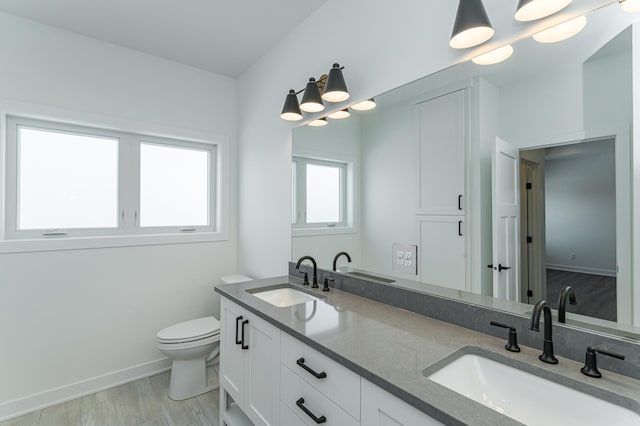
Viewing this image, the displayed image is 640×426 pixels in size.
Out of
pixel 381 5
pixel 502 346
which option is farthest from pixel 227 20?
pixel 502 346

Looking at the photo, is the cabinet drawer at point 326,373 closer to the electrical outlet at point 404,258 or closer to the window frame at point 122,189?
the electrical outlet at point 404,258

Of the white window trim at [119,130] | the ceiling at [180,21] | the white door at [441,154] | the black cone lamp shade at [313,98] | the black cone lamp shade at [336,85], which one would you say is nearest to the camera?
the white door at [441,154]

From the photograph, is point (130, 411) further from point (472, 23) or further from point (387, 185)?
point (472, 23)

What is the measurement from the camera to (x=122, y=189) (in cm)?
259

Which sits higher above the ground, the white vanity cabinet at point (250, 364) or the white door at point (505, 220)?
the white door at point (505, 220)

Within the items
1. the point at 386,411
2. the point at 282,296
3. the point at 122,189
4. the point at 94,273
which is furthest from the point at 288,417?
the point at 122,189

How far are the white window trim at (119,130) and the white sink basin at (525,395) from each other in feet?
8.13

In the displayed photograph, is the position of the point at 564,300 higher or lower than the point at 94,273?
higher

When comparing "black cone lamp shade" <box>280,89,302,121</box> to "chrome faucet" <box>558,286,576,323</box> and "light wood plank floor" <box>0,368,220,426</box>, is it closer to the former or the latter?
"chrome faucet" <box>558,286,576,323</box>

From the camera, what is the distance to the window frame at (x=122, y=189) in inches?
84.7

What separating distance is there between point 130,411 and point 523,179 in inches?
106

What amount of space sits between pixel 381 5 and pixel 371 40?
0.54 ft

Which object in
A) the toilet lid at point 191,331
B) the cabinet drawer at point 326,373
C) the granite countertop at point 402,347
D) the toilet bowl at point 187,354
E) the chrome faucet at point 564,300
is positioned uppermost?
the chrome faucet at point 564,300

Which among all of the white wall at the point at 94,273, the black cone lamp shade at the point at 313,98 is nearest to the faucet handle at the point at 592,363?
the black cone lamp shade at the point at 313,98
